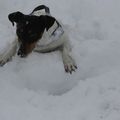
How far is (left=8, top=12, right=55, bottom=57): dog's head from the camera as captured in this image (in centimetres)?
515

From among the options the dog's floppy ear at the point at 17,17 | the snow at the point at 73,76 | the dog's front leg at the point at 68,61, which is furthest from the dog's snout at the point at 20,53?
the dog's front leg at the point at 68,61

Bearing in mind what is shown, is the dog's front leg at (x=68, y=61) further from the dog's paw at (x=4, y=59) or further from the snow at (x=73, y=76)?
the dog's paw at (x=4, y=59)

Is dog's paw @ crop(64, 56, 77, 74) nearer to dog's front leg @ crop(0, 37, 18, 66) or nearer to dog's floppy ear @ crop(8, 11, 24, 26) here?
dog's front leg @ crop(0, 37, 18, 66)

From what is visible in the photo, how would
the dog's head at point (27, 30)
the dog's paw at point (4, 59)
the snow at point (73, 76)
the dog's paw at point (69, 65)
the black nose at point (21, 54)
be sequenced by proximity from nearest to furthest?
the snow at point (73, 76) < the dog's head at point (27, 30) < the black nose at point (21, 54) < the dog's paw at point (69, 65) < the dog's paw at point (4, 59)

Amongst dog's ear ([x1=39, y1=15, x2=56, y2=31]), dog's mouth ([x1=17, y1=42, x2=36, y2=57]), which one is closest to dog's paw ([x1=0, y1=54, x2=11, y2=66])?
dog's mouth ([x1=17, y1=42, x2=36, y2=57])

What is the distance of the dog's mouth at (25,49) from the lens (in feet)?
A: 17.1

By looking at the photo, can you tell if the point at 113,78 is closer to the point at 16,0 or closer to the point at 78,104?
the point at 78,104

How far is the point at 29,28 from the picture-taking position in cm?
517

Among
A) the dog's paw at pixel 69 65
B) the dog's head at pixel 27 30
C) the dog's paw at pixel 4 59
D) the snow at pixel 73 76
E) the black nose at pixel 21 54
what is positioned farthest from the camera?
the dog's paw at pixel 4 59

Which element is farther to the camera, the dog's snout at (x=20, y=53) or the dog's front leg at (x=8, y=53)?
the dog's front leg at (x=8, y=53)

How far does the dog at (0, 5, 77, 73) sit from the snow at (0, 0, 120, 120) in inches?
3.5

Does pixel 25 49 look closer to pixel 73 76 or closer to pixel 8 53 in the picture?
pixel 8 53

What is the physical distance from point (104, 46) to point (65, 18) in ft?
3.24

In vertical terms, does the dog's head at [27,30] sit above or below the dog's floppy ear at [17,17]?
below
